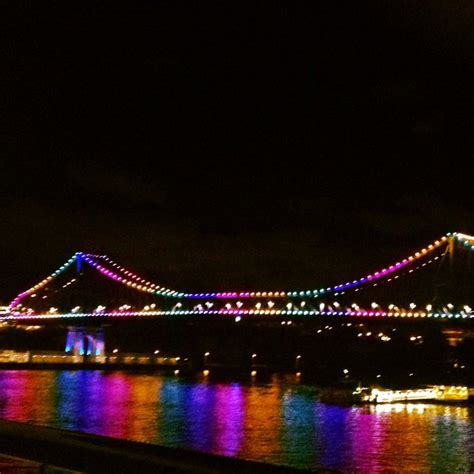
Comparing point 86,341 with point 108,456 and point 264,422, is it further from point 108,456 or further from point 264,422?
point 108,456

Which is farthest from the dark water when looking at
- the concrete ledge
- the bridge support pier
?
the bridge support pier

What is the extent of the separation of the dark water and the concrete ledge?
749cm

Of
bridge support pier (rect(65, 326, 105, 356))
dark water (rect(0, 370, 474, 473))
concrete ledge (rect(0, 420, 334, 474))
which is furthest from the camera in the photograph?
bridge support pier (rect(65, 326, 105, 356))

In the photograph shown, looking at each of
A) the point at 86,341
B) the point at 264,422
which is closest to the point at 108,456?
the point at 264,422

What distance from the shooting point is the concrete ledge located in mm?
9312

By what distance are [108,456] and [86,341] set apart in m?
64.4

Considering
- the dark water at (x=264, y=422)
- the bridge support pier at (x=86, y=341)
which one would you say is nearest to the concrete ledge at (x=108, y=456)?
the dark water at (x=264, y=422)

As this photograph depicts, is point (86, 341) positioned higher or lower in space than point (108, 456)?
higher

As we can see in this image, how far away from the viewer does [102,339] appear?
73.6m

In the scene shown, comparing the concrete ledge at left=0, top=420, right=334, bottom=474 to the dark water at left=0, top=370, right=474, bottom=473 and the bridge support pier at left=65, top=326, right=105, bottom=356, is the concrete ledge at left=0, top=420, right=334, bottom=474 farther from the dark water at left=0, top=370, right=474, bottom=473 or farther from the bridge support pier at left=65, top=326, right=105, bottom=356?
the bridge support pier at left=65, top=326, right=105, bottom=356

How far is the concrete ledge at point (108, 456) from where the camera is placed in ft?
30.6

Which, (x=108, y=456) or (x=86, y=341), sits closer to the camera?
(x=108, y=456)

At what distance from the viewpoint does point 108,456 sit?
9680 mm

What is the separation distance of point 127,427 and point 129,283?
50.7 meters
